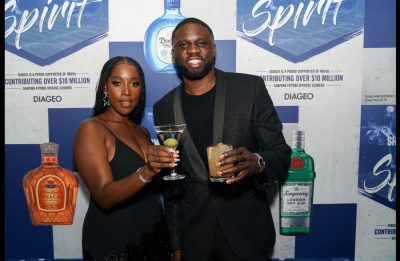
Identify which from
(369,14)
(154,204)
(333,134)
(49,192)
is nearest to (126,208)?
(154,204)

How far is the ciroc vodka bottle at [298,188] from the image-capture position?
2.47 metres

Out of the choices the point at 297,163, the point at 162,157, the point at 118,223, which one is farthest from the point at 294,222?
the point at 162,157

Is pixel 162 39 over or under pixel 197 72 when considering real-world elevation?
over

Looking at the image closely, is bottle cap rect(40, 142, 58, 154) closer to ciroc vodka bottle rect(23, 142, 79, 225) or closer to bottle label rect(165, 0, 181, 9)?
ciroc vodka bottle rect(23, 142, 79, 225)

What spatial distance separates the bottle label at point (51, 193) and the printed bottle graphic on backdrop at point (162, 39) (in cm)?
110

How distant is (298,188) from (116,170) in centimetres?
140

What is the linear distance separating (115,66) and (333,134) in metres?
1.58

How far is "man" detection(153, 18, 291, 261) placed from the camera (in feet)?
5.67

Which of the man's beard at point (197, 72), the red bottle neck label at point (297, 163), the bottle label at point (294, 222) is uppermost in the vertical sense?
the man's beard at point (197, 72)

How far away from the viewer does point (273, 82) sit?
242 centimetres

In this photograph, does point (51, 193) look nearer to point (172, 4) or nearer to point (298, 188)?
point (172, 4)

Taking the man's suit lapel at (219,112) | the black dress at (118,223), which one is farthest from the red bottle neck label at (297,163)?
the black dress at (118,223)

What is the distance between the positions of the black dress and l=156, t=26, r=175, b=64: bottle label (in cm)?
90

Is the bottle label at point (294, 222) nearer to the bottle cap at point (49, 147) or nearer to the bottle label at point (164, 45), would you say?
the bottle label at point (164, 45)
